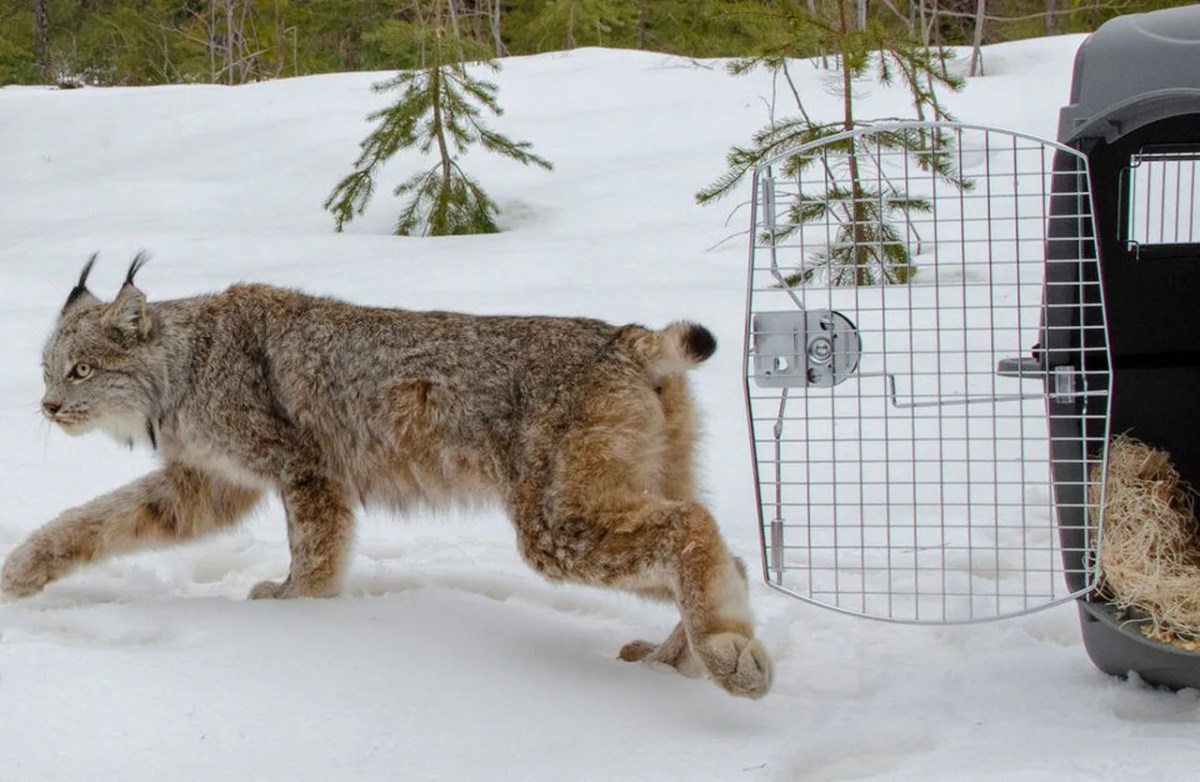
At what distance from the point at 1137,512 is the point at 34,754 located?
3007 mm

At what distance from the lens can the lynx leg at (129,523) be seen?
4.36 metres

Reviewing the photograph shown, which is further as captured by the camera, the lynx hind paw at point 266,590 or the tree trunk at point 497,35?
the tree trunk at point 497,35

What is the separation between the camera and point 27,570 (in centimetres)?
435

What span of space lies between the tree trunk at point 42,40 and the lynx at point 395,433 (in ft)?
57.6

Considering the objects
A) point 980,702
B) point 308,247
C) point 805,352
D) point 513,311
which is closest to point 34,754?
point 805,352

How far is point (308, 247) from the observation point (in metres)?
9.05

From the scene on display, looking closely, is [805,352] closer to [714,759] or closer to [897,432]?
[714,759]

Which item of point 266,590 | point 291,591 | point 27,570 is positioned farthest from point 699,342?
point 27,570

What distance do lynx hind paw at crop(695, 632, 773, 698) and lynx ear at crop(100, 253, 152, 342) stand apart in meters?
2.29

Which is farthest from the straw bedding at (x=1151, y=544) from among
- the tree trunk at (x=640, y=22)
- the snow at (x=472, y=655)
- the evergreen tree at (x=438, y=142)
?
the tree trunk at (x=640, y=22)

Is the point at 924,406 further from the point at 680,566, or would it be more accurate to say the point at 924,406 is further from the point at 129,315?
the point at 129,315

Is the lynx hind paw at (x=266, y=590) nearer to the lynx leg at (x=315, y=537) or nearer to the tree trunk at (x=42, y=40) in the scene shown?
the lynx leg at (x=315, y=537)

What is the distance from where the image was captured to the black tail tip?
3.76 m

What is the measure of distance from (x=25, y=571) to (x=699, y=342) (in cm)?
230
